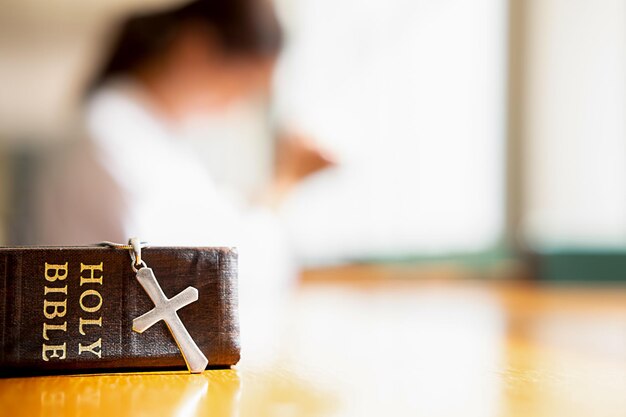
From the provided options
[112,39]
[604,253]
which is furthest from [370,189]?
[112,39]

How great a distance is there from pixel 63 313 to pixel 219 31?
117cm

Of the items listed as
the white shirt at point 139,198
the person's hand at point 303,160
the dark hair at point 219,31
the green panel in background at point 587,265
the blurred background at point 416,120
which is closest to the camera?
the white shirt at point 139,198

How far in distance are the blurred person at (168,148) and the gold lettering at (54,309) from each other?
2.98ft

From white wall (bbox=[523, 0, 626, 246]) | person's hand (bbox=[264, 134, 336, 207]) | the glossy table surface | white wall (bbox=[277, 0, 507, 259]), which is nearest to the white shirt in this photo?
person's hand (bbox=[264, 134, 336, 207])

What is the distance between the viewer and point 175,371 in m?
0.45

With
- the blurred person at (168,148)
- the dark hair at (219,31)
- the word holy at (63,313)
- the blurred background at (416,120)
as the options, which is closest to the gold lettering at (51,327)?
the word holy at (63,313)

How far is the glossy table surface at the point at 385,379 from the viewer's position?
367 mm

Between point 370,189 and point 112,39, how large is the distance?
0.87m

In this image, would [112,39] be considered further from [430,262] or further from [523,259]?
[523,259]

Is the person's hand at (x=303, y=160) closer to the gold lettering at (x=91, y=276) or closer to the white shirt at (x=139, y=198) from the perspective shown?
the white shirt at (x=139, y=198)

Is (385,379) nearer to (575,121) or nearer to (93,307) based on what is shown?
(93,307)

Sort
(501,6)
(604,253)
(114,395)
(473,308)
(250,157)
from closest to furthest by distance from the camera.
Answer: (114,395), (473,308), (604,253), (250,157), (501,6)

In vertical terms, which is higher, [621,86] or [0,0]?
[0,0]

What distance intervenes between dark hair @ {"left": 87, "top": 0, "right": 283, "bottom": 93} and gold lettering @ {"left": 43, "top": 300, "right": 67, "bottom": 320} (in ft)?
3.78
